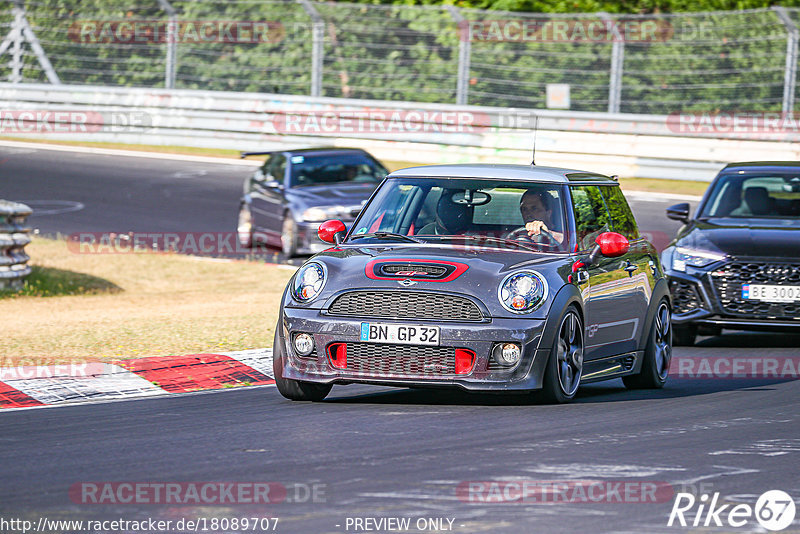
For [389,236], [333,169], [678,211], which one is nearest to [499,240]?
[389,236]

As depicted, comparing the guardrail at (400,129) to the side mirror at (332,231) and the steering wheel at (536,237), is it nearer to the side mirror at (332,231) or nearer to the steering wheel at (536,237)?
the side mirror at (332,231)

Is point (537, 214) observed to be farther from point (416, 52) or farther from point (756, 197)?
point (416, 52)

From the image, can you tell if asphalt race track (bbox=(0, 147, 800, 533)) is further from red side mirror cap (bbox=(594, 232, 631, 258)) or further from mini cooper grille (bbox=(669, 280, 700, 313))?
mini cooper grille (bbox=(669, 280, 700, 313))

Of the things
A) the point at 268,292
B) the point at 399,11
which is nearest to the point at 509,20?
the point at 399,11

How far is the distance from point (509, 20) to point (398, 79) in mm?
2523

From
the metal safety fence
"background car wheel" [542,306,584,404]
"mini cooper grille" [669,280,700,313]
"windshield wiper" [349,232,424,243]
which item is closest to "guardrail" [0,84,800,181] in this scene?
the metal safety fence

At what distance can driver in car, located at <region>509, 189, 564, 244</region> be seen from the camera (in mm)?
9562

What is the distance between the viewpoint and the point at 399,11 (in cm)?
2881

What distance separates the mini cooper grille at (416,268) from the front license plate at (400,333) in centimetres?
35

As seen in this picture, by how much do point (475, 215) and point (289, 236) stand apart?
10536mm

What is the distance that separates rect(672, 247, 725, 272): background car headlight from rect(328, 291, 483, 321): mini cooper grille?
466cm

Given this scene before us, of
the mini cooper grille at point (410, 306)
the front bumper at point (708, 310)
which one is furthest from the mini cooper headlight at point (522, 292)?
the front bumper at point (708, 310)

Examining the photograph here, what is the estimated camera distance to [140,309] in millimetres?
14922

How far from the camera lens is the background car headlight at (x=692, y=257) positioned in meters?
12.8
